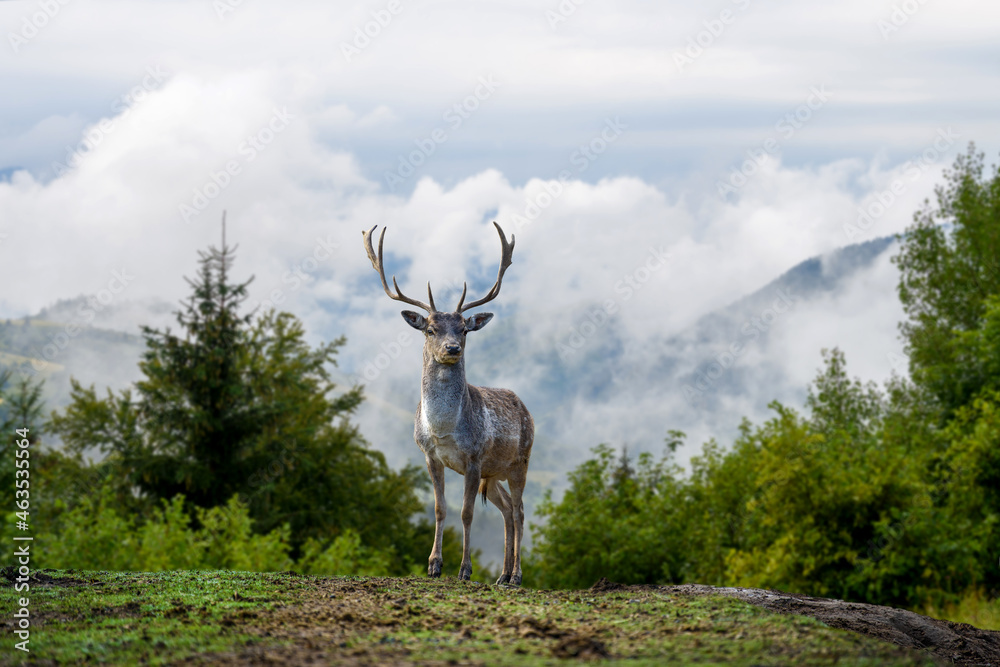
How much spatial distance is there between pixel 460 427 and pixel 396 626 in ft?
12.8

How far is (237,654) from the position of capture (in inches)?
253

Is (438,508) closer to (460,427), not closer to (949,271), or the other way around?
(460,427)

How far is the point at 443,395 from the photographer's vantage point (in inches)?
443

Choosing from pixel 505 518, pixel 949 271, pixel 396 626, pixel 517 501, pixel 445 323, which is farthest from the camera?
pixel 949 271

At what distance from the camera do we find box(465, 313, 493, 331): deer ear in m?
11.4

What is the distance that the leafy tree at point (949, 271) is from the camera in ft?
137

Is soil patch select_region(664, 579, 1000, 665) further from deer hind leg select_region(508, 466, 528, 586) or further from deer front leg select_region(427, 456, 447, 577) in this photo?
deer front leg select_region(427, 456, 447, 577)

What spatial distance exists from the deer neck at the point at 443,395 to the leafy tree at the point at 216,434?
2086cm

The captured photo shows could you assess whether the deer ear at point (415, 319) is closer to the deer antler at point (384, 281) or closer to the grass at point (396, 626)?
the deer antler at point (384, 281)

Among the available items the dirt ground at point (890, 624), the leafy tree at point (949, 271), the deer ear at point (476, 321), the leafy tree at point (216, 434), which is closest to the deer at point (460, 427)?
the deer ear at point (476, 321)

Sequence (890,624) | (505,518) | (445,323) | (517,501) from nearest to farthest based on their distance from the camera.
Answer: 1. (890,624)
2. (445,323)
3. (517,501)
4. (505,518)

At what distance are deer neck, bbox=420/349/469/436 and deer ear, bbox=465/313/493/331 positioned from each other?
42 centimetres

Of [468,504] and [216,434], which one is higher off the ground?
[216,434]

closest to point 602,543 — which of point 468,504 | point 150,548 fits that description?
point 150,548
